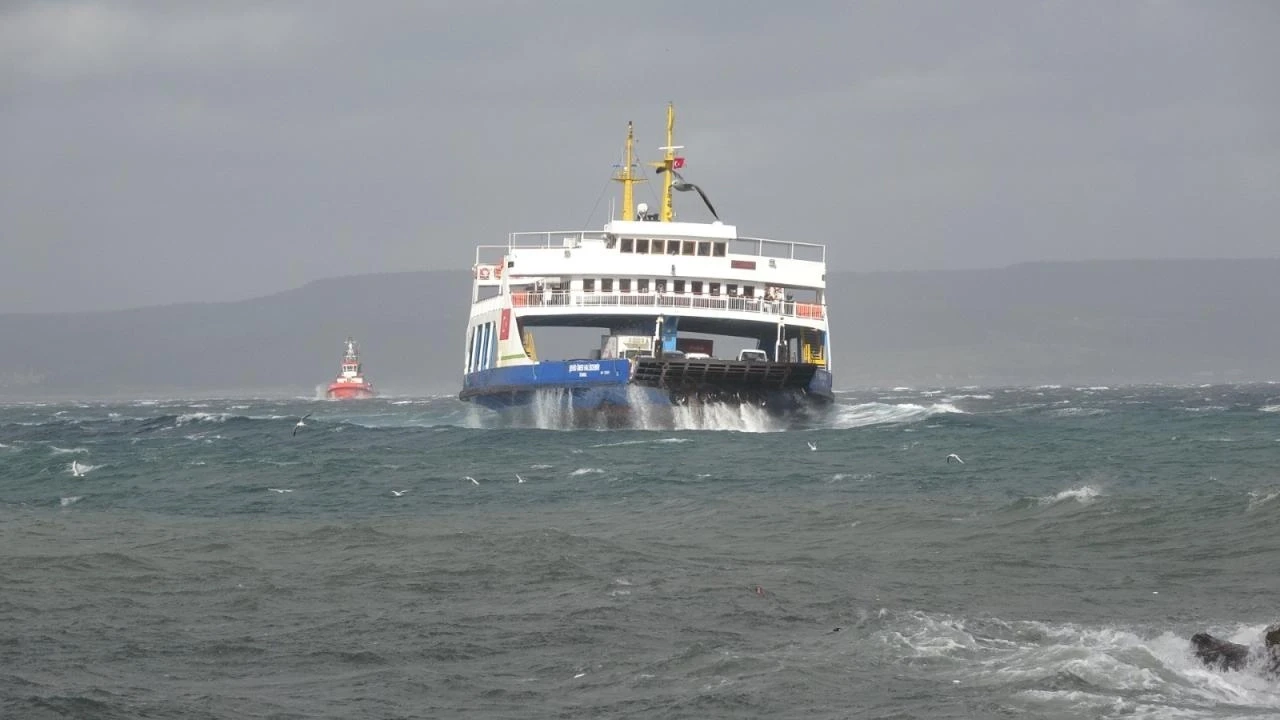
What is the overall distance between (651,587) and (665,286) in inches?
1445

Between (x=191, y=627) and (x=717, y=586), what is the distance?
6212 mm

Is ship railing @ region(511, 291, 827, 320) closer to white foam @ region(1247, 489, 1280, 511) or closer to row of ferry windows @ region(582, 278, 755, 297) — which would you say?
row of ferry windows @ region(582, 278, 755, 297)

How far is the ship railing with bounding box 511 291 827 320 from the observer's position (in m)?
55.4

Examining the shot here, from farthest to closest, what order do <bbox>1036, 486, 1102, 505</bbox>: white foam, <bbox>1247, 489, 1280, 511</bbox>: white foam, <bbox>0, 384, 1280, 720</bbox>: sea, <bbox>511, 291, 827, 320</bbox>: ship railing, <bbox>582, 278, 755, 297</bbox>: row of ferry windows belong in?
<bbox>582, 278, 755, 297</bbox>: row of ferry windows < <bbox>511, 291, 827, 320</bbox>: ship railing < <bbox>1036, 486, 1102, 505</bbox>: white foam < <bbox>1247, 489, 1280, 511</bbox>: white foam < <bbox>0, 384, 1280, 720</bbox>: sea

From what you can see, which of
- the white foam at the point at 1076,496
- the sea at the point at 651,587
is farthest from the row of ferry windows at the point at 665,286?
the white foam at the point at 1076,496

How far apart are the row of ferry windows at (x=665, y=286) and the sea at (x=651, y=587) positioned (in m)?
15.9

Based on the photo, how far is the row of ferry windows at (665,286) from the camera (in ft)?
186

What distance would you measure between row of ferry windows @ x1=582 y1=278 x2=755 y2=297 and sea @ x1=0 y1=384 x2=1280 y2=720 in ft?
52.2

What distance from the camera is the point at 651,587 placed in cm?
2070

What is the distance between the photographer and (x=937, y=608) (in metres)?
19.1

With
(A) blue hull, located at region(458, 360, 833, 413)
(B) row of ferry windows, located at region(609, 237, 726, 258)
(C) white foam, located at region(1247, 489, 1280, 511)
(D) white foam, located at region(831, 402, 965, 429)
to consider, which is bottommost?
(D) white foam, located at region(831, 402, 965, 429)

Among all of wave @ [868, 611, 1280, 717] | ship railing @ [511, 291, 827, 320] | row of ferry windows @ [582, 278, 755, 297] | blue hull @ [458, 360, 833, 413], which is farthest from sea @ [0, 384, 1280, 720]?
row of ferry windows @ [582, 278, 755, 297]

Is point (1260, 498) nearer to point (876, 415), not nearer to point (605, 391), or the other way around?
point (605, 391)

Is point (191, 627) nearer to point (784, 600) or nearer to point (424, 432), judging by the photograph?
point (784, 600)
